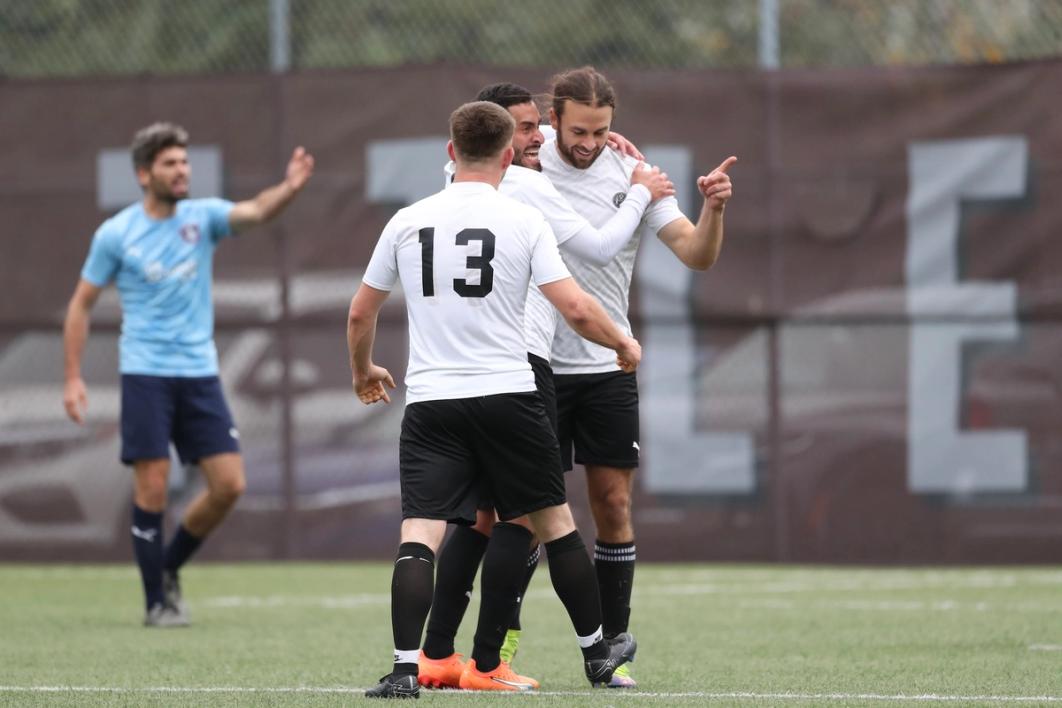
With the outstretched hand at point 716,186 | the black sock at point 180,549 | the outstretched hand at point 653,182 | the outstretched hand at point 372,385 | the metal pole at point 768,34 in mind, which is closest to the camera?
the outstretched hand at point 372,385

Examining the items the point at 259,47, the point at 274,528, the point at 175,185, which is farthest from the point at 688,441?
the point at 259,47

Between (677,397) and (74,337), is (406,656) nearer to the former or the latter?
(74,337)

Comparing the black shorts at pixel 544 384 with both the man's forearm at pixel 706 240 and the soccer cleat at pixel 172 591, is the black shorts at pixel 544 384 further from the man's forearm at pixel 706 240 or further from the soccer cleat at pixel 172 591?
the soccer cleat at pixel 172 591

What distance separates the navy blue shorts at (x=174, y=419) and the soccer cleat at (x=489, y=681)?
3.02 meters

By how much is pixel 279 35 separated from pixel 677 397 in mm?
3289

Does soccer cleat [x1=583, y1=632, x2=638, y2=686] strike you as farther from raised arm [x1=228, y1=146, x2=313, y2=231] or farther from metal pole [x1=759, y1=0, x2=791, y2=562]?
metal pole [x1=759, y1=0, x2=791, y2=562]

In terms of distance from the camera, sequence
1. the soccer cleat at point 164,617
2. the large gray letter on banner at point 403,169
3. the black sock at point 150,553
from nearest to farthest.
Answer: the soccer cleat at point 164,617 < the black sock at point 150,553 < the large gray letter on banner at point 403,169

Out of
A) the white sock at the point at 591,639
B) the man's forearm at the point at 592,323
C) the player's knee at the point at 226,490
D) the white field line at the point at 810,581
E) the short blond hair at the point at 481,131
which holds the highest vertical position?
the short blond hair at the point at 481,131

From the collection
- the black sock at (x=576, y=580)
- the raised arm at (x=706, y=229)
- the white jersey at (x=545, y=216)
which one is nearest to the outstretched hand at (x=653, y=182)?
the raised arm at (x=706, y=229)

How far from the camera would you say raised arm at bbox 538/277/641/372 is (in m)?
5.35

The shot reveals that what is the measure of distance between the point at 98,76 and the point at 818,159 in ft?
14.7

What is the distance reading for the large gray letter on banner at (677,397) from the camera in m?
11.1

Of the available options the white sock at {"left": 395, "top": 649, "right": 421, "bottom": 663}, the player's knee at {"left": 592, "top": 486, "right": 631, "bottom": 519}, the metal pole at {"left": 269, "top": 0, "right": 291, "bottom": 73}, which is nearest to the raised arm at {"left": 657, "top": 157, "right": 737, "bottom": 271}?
the player's knee at {"left": 592, "top": 486, "right": 631, "bottom": 519}

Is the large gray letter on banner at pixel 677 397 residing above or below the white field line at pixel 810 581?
above
